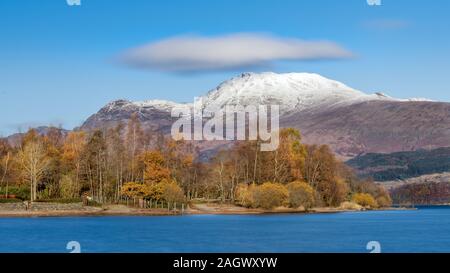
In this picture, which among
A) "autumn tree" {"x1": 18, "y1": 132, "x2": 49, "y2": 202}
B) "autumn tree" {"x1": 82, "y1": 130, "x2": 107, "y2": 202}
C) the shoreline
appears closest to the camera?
the shoreline

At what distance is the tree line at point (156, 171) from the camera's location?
4296 inches

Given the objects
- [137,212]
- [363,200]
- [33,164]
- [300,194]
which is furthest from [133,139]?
[363,200]

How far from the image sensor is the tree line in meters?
109

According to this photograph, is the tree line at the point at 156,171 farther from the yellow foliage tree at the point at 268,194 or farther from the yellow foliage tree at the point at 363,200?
the yellow foliage tree at the point at 363,200

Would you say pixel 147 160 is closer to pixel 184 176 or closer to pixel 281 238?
pixel 184 176

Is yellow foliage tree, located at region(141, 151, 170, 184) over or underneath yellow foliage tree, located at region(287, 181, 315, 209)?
over

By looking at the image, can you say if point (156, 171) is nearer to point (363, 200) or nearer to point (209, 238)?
point (209, 238)

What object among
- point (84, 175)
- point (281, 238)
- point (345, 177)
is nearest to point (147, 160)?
point (84, 175)

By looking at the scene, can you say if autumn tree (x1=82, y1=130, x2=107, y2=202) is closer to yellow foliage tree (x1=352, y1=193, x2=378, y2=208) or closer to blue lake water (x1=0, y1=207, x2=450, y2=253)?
blue lake water (x1=0, y1=207, x2=450, y2=253)

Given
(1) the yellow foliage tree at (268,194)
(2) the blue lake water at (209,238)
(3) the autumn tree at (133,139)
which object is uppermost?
(3) the autumn tree at (133,139)

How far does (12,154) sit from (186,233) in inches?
2778

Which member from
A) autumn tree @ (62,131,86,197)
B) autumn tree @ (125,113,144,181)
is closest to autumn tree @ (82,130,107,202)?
autumn tree @ (62,131,86,197)

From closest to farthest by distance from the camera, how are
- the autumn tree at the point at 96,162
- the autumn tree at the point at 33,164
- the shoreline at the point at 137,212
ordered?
1. the shoreline at the point at 137,212
2. the autumn tree at the point at 33,164
3. the autumn tree at the point at 96,162

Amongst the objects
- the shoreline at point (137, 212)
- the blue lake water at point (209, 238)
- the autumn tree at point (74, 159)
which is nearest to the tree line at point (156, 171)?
the autumn tree at point (74, 159)
